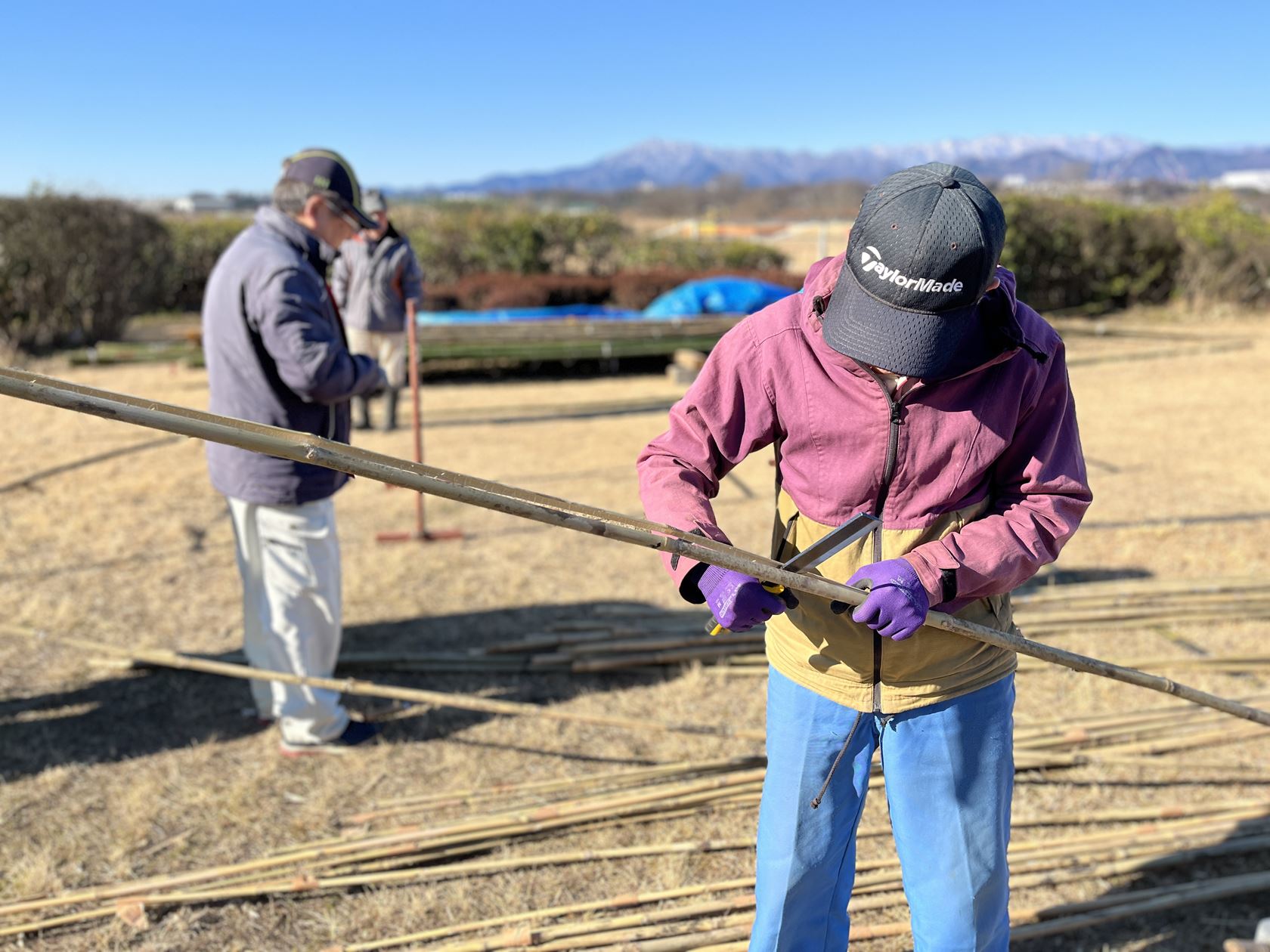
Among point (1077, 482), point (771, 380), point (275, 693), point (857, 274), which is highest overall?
point (857, 274)

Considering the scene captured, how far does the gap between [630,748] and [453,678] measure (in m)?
0.93

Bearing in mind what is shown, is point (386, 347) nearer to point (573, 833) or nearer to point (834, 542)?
point (573, 833)

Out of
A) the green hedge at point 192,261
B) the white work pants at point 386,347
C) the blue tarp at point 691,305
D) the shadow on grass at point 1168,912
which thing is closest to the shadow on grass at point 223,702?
the shadow on grass at point 1168,912

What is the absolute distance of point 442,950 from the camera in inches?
93.7

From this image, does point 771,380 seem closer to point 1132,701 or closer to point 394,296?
point 1132,701

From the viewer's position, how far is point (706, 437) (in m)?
1.74

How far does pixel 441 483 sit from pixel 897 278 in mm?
795

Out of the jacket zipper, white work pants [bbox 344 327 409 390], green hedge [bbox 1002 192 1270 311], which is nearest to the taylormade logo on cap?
the jacket zipper

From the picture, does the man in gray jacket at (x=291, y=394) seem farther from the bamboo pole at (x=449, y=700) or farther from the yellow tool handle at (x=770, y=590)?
the yellow tool handle at (x=770, y=590)

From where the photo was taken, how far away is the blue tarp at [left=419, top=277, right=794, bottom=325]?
12.3 metres

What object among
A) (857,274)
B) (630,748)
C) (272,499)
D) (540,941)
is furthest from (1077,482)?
(272,499)

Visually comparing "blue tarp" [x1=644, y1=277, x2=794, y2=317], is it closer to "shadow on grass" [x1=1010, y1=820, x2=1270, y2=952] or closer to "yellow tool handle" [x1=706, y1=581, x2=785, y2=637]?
"shadow on grass" [x1=1010, y1=820, x2=1270, y2=952]

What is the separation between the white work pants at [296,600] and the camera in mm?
3256

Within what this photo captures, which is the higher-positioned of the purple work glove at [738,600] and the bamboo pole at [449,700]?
the purple work glove at [738,600]
